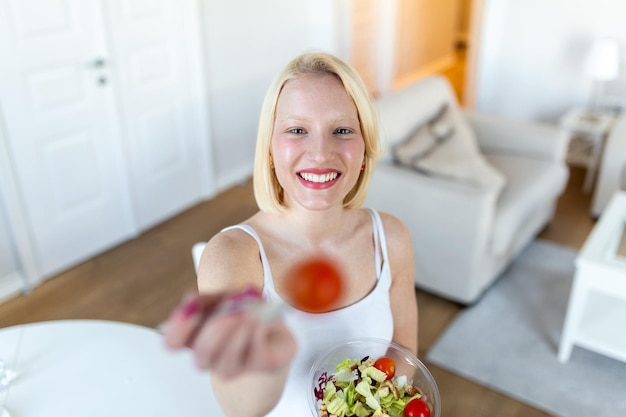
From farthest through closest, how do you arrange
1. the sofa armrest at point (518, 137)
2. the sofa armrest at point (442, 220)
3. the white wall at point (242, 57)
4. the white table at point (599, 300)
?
the white wall at point (242, 57)
the sofa armrest at point (518, 137)
the sofa armrest at point (442, 220)
the white table at point (599, 300)

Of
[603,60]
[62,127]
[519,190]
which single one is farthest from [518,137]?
[62,127]

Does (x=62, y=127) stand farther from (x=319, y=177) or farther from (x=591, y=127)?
(x=591, y=127)

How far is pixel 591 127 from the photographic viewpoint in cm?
366

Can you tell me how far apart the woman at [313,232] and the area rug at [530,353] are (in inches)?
45.8

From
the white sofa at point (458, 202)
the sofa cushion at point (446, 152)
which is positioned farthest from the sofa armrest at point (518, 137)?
the sofa cushion at point (446, 152)

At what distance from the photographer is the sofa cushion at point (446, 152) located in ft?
8.43

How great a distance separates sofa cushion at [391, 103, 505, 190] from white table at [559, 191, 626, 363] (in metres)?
0.49

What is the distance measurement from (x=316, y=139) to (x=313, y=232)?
9.0 inches

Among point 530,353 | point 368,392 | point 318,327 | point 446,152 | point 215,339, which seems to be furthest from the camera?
point 446,152

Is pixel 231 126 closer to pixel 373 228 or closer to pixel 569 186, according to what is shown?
pixel 569 186

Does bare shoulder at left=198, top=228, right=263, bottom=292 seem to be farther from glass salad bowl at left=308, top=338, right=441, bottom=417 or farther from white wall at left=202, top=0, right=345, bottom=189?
white wall at left=202, top=0, right=345, bottom=189

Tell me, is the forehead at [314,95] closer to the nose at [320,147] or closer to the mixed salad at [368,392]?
the nose at [320,147]

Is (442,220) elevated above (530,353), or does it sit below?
above

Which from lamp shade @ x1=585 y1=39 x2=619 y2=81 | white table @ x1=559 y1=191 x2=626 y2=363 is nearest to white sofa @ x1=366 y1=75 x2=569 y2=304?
white table @ x1=559 y1=191 x2=626 y2=363
